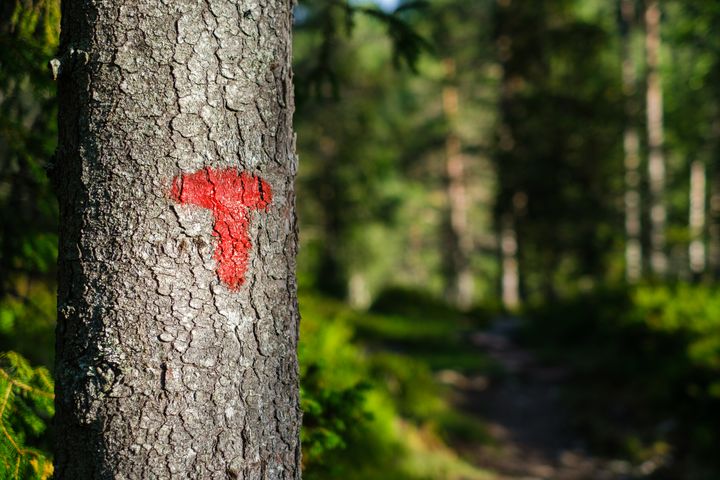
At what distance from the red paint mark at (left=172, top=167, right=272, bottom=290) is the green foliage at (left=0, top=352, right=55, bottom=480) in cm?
90

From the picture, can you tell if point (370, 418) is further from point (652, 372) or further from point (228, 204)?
point (652, 372)

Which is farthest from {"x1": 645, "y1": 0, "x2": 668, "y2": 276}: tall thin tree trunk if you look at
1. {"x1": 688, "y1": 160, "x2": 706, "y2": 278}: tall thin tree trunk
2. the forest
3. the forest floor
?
the forest floor

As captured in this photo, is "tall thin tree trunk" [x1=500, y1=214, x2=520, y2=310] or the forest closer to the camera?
the forest

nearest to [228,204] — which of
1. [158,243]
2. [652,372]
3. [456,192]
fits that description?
[158,243]

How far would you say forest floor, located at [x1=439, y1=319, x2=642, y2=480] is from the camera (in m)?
6.41

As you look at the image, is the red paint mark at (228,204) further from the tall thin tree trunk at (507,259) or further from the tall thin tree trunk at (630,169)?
the tall thin tree trunk at (507,259)

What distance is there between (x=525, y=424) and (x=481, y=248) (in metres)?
16.2

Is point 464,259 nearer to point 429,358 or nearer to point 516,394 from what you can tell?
point 429,358

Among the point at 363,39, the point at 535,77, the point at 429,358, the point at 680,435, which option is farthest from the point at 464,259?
the point at 680,435

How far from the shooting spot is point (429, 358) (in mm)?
11297

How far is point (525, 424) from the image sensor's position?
8.33 m

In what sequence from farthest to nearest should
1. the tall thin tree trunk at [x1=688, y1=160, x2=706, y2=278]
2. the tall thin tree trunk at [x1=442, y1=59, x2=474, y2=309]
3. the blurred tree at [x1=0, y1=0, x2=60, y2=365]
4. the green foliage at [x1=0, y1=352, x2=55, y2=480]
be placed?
the tall thin tree trunk at [x1=442, y1=59, x2=474, y2=309] < the tall thin tree trunk at [x1=688, y1=160, x2=706, y2=278] < the blurred tree at [x1=0, y1=0, x2=60, y2=365] < the green foliage at [x1=0, y1=352, x2=55, y2=480]

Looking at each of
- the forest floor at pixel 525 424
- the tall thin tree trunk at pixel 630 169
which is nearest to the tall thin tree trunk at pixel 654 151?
the tall thin tree trunk at pixel 630 169

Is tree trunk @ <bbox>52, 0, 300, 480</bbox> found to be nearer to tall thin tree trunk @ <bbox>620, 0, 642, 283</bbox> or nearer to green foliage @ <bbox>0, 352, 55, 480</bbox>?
green foliage @ <bbox>0, 352, 55, 480</bbox>
